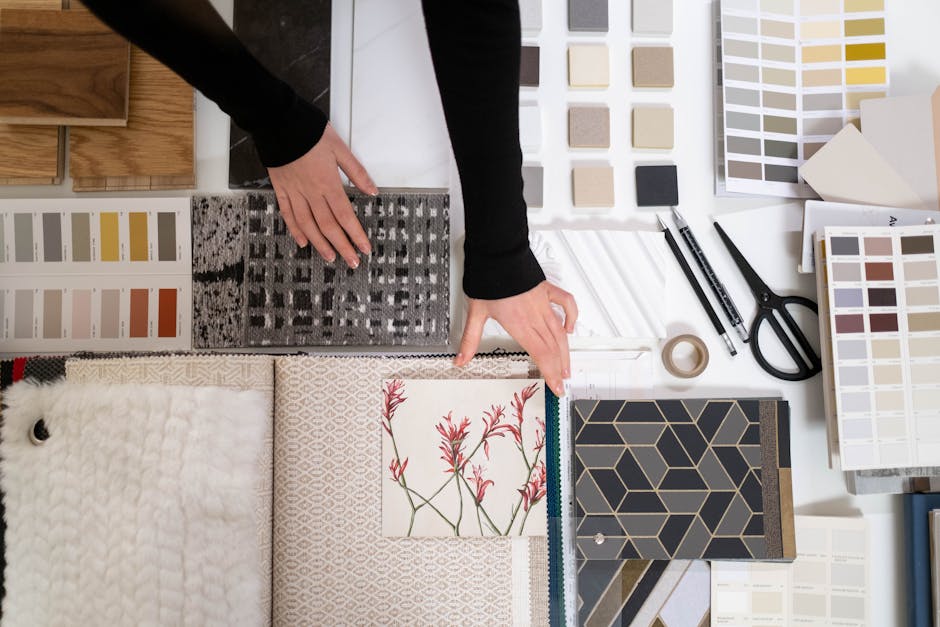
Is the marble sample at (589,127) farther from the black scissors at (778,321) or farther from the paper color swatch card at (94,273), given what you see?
the paper color swatch card at (94,273)

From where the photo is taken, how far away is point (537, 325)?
0.80 meters

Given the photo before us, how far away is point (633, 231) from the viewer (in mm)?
920

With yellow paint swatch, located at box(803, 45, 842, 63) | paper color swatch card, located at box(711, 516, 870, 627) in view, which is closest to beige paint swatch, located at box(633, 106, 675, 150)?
yellow paint swatch, located at box(803, 45, 842, 63)

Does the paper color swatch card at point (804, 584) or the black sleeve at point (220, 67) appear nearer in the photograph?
the black sleeve at point (220, 67)

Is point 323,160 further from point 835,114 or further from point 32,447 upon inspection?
point 835,114

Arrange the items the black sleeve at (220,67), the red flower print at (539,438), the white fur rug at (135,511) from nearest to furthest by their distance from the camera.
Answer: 1. the black sleeve at (220,67)
2. the white fur rug at (135,511)
3. the red flower print at (539,438)

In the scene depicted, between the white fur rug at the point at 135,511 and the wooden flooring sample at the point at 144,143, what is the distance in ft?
1.07

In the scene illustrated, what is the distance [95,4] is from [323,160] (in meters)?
0.33

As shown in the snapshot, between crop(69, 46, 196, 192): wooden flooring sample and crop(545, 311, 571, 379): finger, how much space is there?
22.4 inches

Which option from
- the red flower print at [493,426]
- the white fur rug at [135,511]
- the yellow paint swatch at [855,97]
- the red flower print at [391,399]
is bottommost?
the white fur rug at [135,511]

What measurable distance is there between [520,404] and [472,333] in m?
0.13

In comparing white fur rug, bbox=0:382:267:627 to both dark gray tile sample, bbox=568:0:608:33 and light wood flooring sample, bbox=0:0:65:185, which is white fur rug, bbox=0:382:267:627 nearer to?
light wood flooring sample, bbox=0:0:65:185

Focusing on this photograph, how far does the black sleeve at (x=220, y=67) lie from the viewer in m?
0.63

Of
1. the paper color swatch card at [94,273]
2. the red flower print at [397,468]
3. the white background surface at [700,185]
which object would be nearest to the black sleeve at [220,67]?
the white background surface at [700,185]
